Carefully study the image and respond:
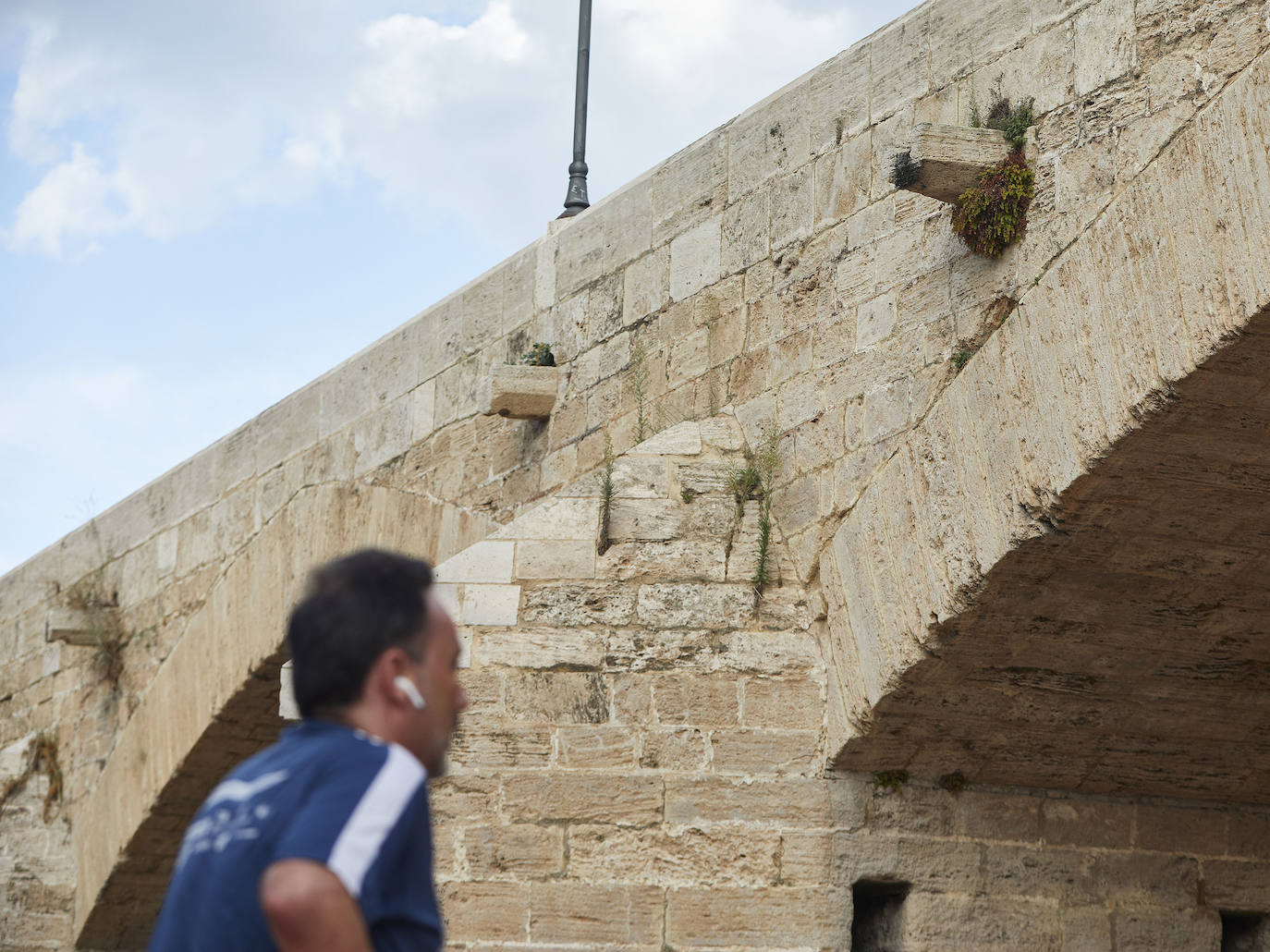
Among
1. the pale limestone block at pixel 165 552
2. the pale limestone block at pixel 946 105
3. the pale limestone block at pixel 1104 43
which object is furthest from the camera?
the pale limestone block at pixel 165 552

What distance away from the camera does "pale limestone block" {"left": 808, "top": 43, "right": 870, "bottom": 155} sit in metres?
5.18

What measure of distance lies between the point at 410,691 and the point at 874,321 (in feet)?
11.4

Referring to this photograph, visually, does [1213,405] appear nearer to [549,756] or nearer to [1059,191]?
[1059,191]

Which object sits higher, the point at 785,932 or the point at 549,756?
the point at 549,756

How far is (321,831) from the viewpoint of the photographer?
4.97 feet

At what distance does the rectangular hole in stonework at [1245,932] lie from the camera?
5441 millimetres

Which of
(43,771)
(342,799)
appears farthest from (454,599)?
(43,771)

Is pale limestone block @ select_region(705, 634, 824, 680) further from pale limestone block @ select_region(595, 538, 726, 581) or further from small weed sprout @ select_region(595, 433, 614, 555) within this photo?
small weed sprout @ select_region(595, 433, 614, 555)

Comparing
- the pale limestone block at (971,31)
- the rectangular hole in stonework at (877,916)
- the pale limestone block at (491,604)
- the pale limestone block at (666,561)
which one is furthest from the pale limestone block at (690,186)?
the rectangular hole in stonework at (877,916)

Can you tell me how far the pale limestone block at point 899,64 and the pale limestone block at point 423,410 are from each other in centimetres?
272

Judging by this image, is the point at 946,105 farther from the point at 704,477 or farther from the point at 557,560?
the point at 557,560

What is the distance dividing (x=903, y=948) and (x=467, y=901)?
1.22m

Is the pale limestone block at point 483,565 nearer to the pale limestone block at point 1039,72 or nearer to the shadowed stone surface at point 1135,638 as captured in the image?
the shadowed stone surface at point 1135,638

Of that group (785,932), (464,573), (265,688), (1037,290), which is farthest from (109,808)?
(1037,290)
